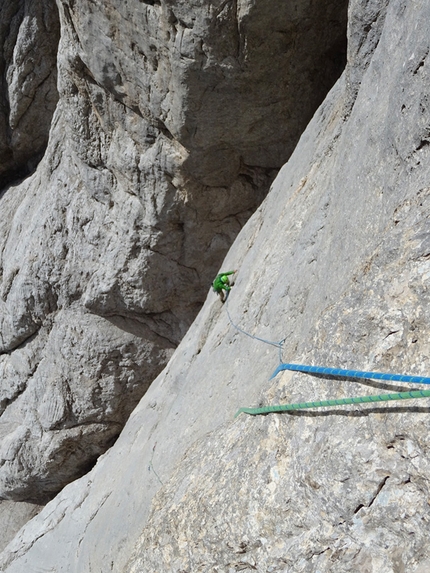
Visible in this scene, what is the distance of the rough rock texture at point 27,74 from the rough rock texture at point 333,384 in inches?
197

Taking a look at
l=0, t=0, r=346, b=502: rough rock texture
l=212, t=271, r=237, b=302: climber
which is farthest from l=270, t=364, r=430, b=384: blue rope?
l=0, t=0, r=346, b=502: rough rock texture

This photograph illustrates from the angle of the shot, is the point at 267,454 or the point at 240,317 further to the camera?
the point at 240,317

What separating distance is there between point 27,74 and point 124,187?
2.63 metres

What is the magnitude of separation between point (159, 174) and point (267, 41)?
197 centimetres

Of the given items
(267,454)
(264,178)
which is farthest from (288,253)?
(264,178)

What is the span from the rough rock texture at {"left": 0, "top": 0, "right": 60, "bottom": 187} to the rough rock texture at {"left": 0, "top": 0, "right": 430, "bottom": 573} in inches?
197

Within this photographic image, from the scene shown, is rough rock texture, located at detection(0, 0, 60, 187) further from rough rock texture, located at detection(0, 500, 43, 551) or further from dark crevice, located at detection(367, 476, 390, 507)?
dark crevice, located at detection(367, 476, 390, 507)

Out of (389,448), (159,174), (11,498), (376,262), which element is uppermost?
(159,174)

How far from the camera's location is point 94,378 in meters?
7.29

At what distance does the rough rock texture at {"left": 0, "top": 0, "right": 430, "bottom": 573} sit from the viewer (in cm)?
161

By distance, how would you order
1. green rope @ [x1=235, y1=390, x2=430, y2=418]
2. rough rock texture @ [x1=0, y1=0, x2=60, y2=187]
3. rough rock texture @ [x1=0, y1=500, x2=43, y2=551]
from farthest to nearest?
rough rock texture @ [x1=0, y1=500, x2=43, y2=551] → rough rock texture @ [x1=0, y1=0, x2=60, y2=187] → green rope @ [x1=235, y1=390, x2=430, y2=418]

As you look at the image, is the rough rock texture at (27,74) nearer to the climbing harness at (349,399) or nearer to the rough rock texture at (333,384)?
the rough rock texture at (333,384)

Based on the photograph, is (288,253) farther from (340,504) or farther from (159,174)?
(159,174)

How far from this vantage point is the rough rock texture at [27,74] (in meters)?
6.96
